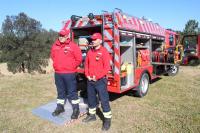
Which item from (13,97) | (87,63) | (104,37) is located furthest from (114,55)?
(13,97)

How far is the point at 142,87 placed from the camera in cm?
814

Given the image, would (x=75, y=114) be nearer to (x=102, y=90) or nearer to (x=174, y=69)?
(x=102, y=90)

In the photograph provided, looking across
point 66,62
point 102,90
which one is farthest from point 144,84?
point 66,62

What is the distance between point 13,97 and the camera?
7910 millimetres

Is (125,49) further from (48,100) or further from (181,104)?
(48,100)

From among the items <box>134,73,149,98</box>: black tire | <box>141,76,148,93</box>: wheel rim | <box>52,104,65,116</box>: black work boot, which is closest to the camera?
<box>52,104,65,116</box>: black work boot

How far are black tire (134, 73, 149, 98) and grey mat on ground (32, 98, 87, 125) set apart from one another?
1747mm

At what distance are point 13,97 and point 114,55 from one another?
3575 mm

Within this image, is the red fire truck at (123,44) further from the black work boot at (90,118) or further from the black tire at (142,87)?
the black work boot at (90,118)

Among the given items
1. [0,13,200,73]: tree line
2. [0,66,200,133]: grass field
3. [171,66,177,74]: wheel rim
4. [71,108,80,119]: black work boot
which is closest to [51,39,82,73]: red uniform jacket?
[71,108,80,119]: black work boot

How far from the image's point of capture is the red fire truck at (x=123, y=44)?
6.69 meters

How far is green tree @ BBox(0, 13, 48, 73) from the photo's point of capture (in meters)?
35.5

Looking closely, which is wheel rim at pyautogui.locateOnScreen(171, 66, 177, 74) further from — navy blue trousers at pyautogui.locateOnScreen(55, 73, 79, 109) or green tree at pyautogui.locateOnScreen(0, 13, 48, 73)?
green tree at pyautogui.locateOnScreen(0, 13, 48, 73)

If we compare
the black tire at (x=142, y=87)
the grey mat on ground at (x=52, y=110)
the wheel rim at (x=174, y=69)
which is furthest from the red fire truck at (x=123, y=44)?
the wheel rim at (x=174, y=69)
